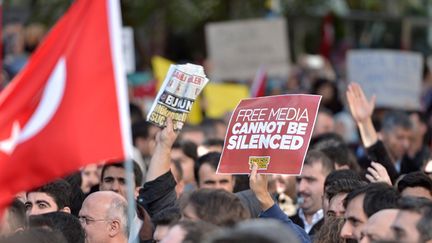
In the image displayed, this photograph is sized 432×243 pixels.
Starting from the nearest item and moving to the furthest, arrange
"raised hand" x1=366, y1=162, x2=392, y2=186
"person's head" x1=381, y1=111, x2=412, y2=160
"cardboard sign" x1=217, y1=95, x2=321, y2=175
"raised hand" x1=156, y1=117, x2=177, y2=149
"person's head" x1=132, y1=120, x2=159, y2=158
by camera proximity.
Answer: "cardboard sign" x1=217, y1=95, x2=321, y2=175, "raised hand" x1=156, y1=117, x2=177, y2=149, "raised hand" x1=366, y1=162, x2=392, y2=186, "person's head" x1=381, y1=111, x2=412, y2=160, "person's head" x1=132, y1=120, x2=159, y2=158

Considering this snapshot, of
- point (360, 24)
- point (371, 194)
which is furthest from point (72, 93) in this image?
point (360, 24)

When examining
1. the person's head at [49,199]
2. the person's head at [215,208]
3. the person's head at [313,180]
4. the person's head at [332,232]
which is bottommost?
the person's head at [313,180]

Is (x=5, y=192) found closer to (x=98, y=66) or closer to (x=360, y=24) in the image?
(x=98, y=66)

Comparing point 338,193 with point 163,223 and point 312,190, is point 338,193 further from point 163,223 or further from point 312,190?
point 163,223

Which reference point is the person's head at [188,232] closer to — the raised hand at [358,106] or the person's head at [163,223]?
the person's head at [163,223]

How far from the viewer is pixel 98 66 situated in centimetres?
697

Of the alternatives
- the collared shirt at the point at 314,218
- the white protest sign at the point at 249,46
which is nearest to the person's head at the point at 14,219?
the collared shirt at the point at 314,218

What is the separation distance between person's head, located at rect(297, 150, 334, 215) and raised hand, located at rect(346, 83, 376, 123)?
625 mm

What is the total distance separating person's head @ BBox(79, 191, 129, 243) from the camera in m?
8.61

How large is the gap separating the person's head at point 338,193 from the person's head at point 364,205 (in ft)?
2.64

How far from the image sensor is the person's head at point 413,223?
6535mm

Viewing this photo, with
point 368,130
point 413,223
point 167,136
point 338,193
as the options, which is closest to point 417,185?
point 338,193

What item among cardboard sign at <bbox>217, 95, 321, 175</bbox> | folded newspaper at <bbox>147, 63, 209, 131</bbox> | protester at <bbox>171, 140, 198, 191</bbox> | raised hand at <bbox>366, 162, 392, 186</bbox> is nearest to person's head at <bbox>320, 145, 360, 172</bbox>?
raised hand at <bbox>366, 162, 392, 186</bbox>

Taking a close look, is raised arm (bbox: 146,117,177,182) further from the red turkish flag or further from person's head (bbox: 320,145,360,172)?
person's head (bbox: 320,145,360,172)
